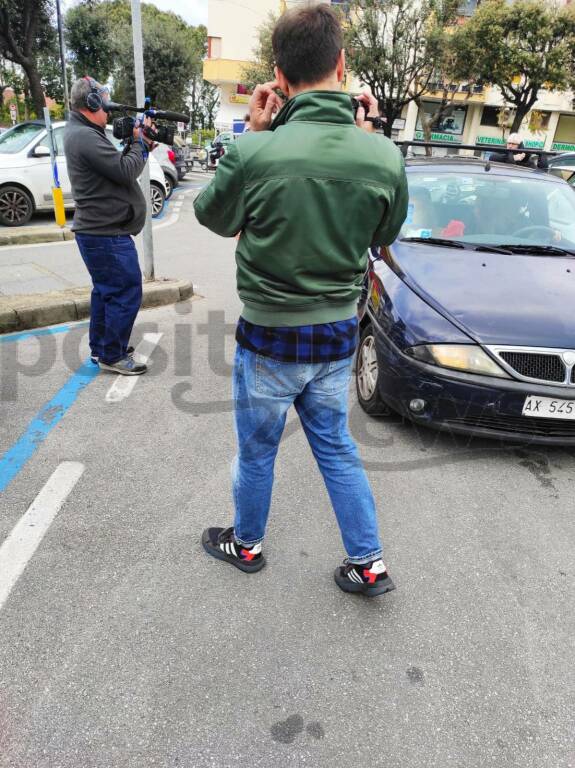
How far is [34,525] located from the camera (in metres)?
2.61

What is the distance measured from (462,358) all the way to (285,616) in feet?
5.52

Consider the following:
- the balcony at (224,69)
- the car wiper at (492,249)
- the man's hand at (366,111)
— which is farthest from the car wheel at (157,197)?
the balcony at (224,69)

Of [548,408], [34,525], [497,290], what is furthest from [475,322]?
[34,525]

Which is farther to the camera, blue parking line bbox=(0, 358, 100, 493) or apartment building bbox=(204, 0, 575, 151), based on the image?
apartment building bbox=(204, 0, 575, 151)

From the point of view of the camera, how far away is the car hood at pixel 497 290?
3.14m

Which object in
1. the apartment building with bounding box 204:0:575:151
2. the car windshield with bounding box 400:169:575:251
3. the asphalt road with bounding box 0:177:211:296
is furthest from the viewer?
the apartment building with bounding box 204:0:575:151

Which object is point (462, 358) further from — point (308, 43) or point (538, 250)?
point (308, 43)

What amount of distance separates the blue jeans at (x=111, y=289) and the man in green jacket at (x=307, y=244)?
2272 mm

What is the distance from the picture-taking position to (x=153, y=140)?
397 cm

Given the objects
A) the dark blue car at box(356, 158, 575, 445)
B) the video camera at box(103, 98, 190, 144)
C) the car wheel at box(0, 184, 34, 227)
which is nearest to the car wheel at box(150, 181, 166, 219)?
the car wheel at box(0, 184, 34, 227)

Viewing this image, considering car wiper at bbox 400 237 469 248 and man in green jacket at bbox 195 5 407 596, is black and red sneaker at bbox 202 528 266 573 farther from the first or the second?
car wiper at bbox 400 237 469 248

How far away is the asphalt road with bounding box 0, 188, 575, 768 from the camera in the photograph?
1.73 metres

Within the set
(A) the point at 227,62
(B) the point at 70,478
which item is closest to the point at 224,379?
(B) the point at 70,478

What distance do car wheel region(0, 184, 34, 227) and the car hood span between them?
832 centimetres
